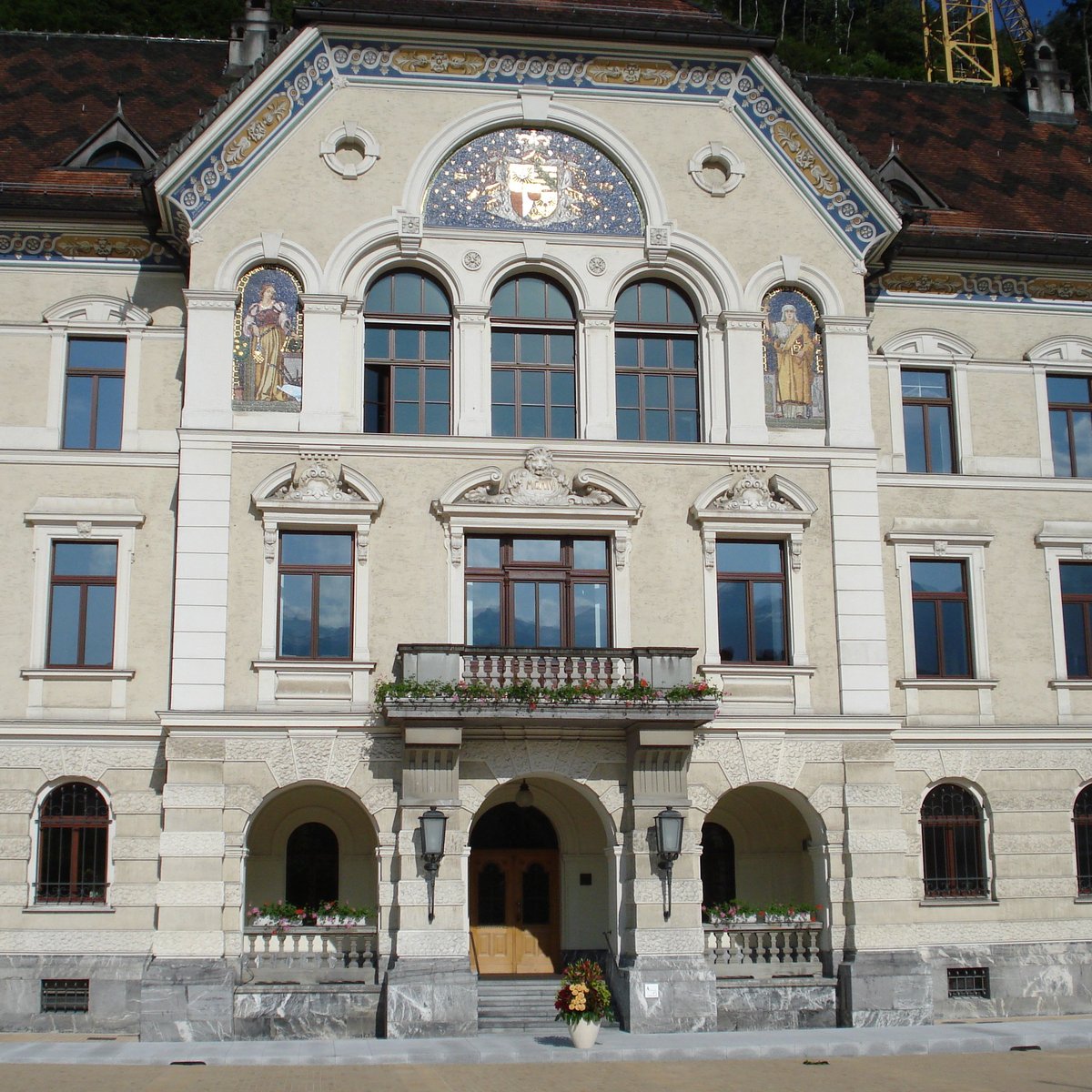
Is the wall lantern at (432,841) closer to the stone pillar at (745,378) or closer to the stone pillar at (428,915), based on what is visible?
the stone pillar at (428,915)

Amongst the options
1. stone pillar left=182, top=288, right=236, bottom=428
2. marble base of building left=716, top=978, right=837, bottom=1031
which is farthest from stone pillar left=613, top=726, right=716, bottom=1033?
stone pillar left=182, top=288, right=236, bottom=428

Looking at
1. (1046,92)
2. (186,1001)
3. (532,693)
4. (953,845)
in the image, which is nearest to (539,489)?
(532,693)

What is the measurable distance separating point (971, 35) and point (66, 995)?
167 feet

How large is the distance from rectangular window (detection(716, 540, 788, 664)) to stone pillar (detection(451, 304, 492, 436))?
4.61 metres

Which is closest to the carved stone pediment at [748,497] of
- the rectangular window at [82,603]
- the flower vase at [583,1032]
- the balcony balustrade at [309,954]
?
the flower vase at [583,1032]

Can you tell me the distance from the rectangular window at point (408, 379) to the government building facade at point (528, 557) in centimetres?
7

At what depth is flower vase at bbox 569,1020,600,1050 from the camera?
21.3m

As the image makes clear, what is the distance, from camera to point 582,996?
21.3 m

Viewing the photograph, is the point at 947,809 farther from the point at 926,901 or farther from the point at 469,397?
the point at 469,397

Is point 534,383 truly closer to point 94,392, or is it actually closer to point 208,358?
point 208,358

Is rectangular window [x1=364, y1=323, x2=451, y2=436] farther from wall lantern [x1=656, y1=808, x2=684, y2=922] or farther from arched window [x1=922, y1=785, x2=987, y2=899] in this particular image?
arched window [x1=922, y1=785, x2=987, y2=899]

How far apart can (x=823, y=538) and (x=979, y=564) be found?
3320 mm

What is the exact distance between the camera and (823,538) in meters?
25.7

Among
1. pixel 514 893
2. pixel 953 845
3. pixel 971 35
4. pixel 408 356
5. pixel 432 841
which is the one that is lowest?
pixel 514 893
